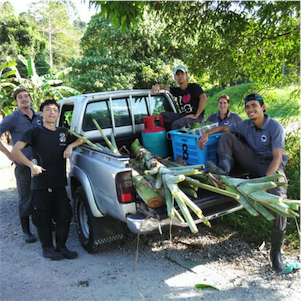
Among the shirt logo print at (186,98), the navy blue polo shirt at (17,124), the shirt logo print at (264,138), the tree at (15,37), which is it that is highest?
the tree at (15,37)

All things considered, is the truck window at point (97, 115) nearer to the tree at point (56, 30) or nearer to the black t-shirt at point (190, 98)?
the black t-shirt at point (190, 98)

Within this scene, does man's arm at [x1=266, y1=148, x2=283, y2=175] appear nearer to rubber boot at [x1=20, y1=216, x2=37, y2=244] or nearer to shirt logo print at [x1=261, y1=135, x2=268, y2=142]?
shirt logo print at [x1=261, y1=135, x2=268, y2=142]

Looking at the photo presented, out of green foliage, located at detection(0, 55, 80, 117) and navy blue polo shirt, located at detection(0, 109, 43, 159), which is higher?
green foliage, located at detection(0, 55, 80, 117)

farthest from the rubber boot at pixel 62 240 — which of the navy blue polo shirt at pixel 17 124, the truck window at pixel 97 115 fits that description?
the truck window at pixel 97 115

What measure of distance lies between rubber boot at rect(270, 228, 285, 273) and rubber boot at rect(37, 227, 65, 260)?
256cm

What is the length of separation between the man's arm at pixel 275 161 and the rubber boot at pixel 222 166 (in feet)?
1.58

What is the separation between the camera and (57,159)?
3.87 metres

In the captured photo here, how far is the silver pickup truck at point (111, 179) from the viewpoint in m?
3.24

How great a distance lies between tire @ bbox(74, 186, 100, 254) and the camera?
3.90 meters

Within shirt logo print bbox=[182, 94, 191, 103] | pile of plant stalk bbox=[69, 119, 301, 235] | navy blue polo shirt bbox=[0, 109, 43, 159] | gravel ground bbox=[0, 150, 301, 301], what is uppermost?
shirt logo print bbox=[182, 94, 191, 103]

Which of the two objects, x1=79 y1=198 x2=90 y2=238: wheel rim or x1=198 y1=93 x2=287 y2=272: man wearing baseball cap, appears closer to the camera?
x1=198 y1=93 x2=287 y2=272: man wearing baseball cap

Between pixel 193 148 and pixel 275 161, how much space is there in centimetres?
103

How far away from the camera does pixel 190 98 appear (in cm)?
524

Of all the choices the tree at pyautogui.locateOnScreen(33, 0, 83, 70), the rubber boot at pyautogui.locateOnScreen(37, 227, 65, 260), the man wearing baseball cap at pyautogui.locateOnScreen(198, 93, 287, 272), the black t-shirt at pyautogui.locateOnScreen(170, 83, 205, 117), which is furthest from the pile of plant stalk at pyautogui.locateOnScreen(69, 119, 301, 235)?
the tree at pyautogui.locateOnScreen(33, 0, 83, 70)
